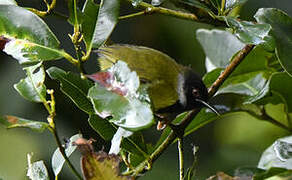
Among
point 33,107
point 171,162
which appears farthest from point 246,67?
point 33,107

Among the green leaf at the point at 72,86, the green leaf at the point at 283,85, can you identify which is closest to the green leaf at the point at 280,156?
the green leaf at the point at 283,85

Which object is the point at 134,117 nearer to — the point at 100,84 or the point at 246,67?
the point at 100,84

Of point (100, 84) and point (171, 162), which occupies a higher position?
point (100, 84)

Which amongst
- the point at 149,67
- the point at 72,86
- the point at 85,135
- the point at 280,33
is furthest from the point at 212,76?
the point at 85,135

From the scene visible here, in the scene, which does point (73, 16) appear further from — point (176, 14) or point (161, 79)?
point (161, 79)

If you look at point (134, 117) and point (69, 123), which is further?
point (69, 123)

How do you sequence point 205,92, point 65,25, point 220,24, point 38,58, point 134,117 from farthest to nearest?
point 65,25, point 205,92, point 220,24, point 38,58, point 134,117

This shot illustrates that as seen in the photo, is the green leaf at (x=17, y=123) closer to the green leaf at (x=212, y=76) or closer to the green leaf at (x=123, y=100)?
the green leaf at (x=123, y=100)
